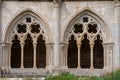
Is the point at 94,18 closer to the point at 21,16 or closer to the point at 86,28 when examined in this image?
the point at 86,28

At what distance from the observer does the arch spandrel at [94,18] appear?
21406 millimetres

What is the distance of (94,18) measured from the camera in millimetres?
21547

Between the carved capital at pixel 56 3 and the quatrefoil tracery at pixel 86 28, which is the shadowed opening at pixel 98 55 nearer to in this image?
the quatrefoil tracery at pixel 86 28

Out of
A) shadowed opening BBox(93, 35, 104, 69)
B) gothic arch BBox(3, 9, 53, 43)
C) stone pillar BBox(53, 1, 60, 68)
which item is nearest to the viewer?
stone pillar BBox(53, 1, 60, 68)

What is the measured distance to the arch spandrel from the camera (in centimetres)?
2141

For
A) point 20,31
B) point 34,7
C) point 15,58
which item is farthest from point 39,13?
point 15,58

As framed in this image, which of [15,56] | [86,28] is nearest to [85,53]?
[15,56]

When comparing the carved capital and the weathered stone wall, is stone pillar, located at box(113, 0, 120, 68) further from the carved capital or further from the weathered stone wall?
the carved capital

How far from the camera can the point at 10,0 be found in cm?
2153

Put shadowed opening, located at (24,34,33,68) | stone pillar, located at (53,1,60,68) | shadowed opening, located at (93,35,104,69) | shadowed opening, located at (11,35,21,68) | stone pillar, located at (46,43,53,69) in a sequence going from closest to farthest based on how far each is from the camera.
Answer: stone pillar, located at (53,1,60,68)
stone pillar, located at (46,43,53,69)
shadowed opening, located at (11,35,21,68)
shadowed opening, located at (93,35,104,69)
shadowed opening, located at (24,34,33,68)

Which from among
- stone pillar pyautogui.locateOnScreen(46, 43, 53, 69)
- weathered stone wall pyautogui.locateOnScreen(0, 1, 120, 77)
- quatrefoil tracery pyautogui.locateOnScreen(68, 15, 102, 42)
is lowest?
stone pillar pyautogui.locateOnScreen(46, 43, 53, 69)

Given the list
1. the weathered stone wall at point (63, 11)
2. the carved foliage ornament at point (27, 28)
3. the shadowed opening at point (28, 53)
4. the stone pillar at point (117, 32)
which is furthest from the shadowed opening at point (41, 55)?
the stone pillar at point (117, 32)

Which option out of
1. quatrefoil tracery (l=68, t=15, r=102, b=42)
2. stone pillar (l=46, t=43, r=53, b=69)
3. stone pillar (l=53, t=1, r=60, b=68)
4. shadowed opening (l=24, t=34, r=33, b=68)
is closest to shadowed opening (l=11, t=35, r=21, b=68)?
shadowed opening (l=24, t=34, r=33, b=68)

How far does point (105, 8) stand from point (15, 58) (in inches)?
209
